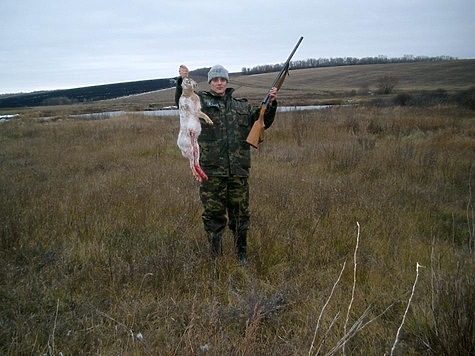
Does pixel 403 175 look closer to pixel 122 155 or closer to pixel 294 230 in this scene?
pixel 294 230

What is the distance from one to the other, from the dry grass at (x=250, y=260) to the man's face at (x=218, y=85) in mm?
1781

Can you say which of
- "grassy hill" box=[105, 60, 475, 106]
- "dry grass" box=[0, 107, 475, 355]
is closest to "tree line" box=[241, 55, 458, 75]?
"grassy hill" box=[105, 60, 475, 106]

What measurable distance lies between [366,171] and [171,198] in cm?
437

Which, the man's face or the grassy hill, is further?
the grassy hill

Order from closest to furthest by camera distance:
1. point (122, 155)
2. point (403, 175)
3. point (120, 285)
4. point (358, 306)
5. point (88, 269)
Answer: point (358, 306), point (120, 285), point (88, 269), point (403, 175), point (122, 155)

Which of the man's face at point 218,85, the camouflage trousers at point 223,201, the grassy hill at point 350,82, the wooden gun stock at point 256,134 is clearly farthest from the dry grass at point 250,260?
the grassy hill at point 350,82

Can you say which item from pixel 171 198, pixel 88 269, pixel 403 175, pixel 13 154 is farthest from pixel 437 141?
pixel 13 154

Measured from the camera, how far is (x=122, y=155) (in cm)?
962

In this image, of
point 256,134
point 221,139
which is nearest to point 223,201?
point 221,139

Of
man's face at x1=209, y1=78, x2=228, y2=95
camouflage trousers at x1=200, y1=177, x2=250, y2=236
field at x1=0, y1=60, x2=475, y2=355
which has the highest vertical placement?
man's face at x1=209, y1=78, x2=228, y2=95

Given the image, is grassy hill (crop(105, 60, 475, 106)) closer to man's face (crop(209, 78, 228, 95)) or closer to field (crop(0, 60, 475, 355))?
field (crop(0, 60, 475, 355))

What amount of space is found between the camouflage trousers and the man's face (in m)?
0.93

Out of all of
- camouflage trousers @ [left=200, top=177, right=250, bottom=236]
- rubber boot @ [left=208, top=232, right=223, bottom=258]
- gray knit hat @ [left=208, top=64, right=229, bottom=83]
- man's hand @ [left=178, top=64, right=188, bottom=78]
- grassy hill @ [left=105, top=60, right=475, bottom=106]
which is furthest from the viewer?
grassy hill @ [left=105, top=60, right=475, bottom=106]

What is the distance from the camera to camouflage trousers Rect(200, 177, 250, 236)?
347 centimetres
